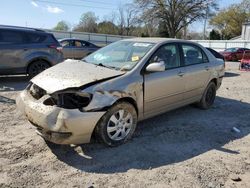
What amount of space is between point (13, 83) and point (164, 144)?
6.63m

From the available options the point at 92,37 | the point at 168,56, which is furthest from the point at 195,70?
the point at 92,37

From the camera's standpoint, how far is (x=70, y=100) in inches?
168

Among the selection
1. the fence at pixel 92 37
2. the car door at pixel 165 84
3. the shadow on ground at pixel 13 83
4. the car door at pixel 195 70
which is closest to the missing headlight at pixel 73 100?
the car door at pixel 165 84

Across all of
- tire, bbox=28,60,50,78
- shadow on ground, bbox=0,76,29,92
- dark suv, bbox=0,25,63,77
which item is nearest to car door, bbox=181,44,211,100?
shadow on ground, bbox=0,76,29,92

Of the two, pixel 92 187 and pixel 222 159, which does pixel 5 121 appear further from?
pixel 222 159

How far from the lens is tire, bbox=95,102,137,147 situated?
4445mm

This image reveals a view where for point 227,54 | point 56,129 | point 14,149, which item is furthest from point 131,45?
point 227,54

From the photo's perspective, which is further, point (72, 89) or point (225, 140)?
point (225, 140)

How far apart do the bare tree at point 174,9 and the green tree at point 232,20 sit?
17.5 m

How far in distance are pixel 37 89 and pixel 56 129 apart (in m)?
1.02

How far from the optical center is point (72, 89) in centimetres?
420

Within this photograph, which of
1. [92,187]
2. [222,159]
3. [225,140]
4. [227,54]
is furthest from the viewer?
[227,54]

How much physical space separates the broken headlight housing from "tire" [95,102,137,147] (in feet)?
1.22

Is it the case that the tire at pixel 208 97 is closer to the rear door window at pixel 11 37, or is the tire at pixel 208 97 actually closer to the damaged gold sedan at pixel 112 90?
the damaged gold sedan at pixel 112 90
